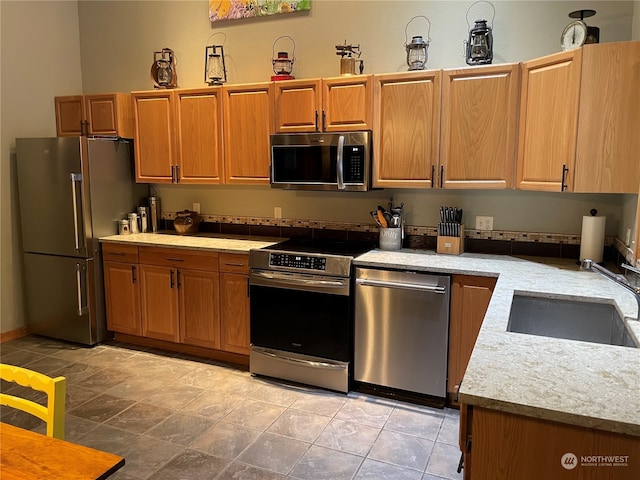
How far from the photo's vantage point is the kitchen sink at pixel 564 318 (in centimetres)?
230

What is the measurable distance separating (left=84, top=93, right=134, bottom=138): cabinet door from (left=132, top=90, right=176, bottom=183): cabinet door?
11 centimetres

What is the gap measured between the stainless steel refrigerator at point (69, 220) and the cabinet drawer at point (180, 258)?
0.49 meters

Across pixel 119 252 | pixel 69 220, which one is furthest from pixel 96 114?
pixel 119 252

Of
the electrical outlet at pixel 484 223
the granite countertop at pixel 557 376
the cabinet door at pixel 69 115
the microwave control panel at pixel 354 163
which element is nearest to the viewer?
the granite countertop at pixel 557 376

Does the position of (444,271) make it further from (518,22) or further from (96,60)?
(96,60)

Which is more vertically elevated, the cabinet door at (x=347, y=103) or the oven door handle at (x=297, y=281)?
the cabinet door at (x=347, y=103)

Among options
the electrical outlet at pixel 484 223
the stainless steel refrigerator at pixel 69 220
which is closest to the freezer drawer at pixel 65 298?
the stainless steel refrigerator at pixel 69 220

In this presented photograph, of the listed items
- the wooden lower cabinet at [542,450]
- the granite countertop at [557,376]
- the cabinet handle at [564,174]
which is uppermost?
the cabinet handle at [564,174]

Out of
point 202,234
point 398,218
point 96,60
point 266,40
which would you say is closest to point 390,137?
point 398,218

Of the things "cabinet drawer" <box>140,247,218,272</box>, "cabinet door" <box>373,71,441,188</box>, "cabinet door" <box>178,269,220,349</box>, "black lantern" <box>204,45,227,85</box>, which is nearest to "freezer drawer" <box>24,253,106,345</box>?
"cabinet drawer" <box>140,247,218,272</box>

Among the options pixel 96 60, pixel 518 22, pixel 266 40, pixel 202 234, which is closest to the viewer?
pixel 518 22

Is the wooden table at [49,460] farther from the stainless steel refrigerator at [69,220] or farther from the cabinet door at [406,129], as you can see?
the stainless steel refrigerator at [69,220]

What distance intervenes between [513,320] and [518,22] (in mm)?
2017

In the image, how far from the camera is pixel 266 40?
3.97 metres
